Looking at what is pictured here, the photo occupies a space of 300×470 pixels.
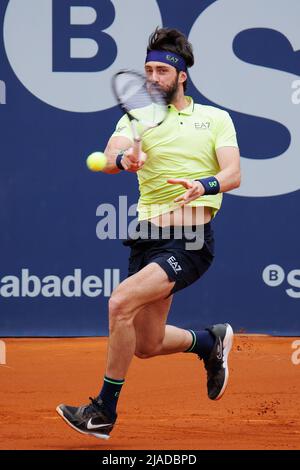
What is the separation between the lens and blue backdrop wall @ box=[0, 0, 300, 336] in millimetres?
8102

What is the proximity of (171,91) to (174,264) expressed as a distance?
900mm

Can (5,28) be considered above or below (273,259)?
above

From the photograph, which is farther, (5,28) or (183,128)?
(5,28)

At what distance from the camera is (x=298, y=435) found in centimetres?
519

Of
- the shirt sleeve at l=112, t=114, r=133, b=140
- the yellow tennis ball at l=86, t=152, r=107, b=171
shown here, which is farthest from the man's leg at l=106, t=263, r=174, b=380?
the shirt sleeve at l=112, t=114, r=133, b=140

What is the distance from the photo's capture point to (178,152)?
4.96 m

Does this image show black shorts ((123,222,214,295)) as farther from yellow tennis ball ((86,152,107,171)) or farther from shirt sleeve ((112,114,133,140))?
yellow tennis ball ((86,152,107,171))

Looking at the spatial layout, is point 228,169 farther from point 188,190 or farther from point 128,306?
point 128,306

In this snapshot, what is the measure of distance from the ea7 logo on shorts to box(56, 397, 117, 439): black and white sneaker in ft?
2.38

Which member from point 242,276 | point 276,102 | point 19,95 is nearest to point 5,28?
point 19,95

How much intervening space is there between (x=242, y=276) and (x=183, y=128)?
350 cm

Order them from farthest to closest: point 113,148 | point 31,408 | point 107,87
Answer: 1. point 107,87
2. point 31,408
3. point 113,148

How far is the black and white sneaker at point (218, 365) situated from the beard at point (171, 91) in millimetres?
1407

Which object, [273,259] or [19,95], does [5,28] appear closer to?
[19,95]
